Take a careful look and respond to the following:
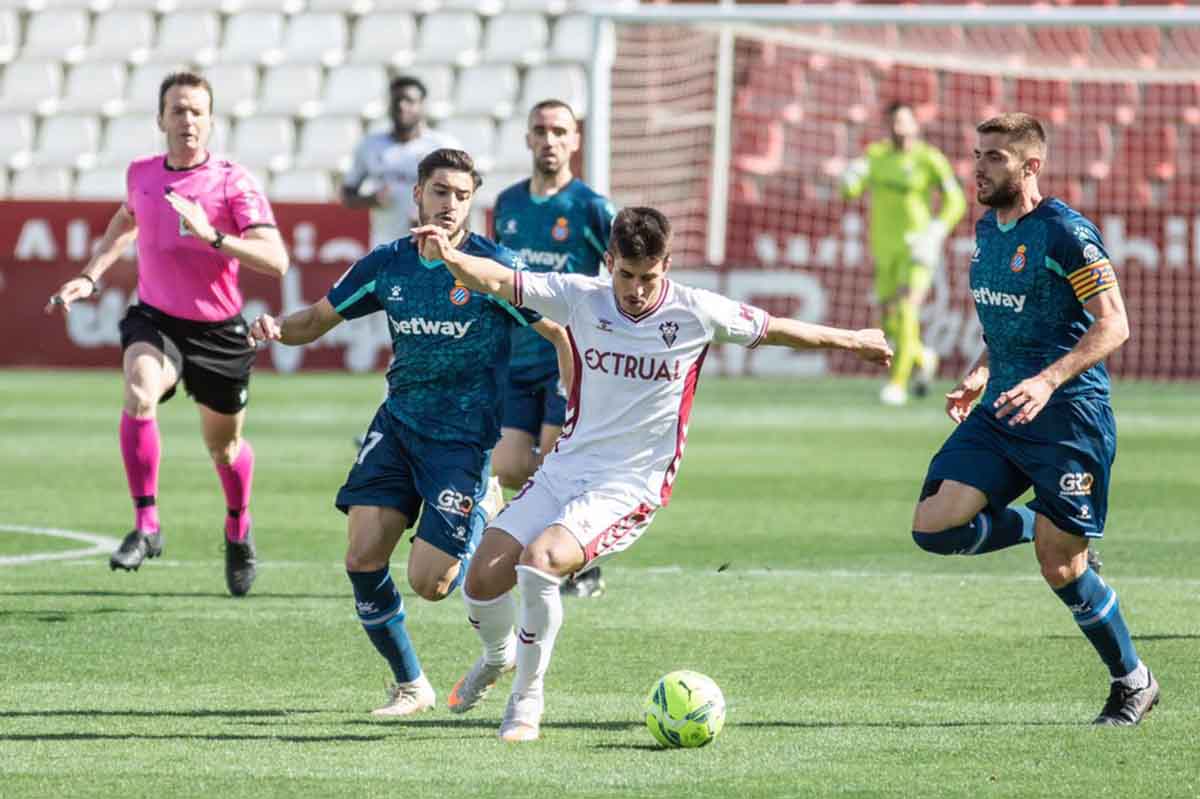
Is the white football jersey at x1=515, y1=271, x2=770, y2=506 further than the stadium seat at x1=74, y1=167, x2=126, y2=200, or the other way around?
the stadium seat at x1=74, y1=167, x2=126, y2=200

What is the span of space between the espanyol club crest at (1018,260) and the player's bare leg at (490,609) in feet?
5.89

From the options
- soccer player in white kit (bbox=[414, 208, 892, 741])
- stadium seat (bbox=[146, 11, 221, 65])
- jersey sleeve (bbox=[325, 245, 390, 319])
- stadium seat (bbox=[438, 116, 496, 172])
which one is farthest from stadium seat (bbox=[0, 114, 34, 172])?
soccer player in white kit (bbox=[414, 208, 892, 741])

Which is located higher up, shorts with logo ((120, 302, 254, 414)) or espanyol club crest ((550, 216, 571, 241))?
espanyol club crest ((550, 216, 571, 241))

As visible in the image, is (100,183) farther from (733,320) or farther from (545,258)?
(733,320)

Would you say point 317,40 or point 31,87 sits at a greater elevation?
point 317,40

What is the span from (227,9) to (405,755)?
21.4 m

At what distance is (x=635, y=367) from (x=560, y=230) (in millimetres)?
3098

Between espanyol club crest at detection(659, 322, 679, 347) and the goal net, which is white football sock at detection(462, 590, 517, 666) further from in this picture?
the goal net

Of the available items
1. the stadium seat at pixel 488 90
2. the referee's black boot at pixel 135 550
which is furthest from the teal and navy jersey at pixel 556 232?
the stadium seat at pixel 488 90

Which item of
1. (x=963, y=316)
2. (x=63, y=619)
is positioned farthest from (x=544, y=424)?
(x=963, y=316)

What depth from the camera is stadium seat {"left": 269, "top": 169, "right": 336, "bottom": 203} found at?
76.8 feet

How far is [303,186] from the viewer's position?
23.6 m

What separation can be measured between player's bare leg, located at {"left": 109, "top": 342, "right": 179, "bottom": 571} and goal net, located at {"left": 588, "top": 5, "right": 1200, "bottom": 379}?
8.43 m

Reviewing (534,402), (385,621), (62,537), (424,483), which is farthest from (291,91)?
(385,621)
